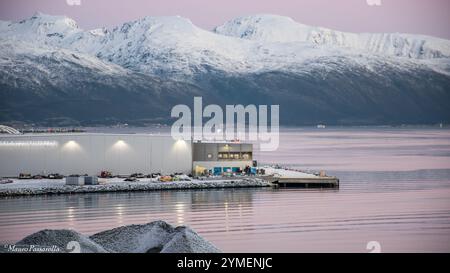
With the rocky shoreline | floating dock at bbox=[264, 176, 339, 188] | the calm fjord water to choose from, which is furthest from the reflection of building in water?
floating dock at bbox=[264, 176, 339, 188]

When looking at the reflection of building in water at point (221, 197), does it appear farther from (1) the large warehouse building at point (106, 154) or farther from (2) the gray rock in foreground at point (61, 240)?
(2) the gray rock in foreground at point (61, 240)

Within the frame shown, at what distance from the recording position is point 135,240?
17.5 metres

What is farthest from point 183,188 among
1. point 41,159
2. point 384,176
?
point 384,176

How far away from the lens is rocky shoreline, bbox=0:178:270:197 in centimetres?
3266

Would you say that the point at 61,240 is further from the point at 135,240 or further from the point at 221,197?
the point at 221,197

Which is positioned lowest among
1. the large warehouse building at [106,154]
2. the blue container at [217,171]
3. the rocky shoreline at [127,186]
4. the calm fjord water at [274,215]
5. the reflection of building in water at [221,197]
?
the calm fjord water at [274,215]

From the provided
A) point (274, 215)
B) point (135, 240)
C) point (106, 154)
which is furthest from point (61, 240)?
point (106, 154)

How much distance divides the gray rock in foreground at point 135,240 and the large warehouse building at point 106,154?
17.6 meters

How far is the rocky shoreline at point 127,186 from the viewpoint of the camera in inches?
1286

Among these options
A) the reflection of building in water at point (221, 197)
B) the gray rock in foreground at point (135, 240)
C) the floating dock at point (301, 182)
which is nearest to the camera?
the gray rock in foreground at point (135, 240)

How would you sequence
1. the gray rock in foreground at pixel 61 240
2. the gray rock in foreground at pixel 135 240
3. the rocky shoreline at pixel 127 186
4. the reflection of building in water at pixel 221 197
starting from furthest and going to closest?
1. the rocky shoreline at pixel 127 186
2. the reflection of building in water at pixel 221 197
3. the gray rock in foreground at pixel 135 240
4. the gray rock in foreground at pixel 61 240

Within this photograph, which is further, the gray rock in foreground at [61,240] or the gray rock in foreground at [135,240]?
the gray rock in foreground at [135,240]

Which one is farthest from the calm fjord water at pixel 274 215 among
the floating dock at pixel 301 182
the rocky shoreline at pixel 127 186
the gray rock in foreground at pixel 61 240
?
the gray rock in foreground at pixel 61 240
